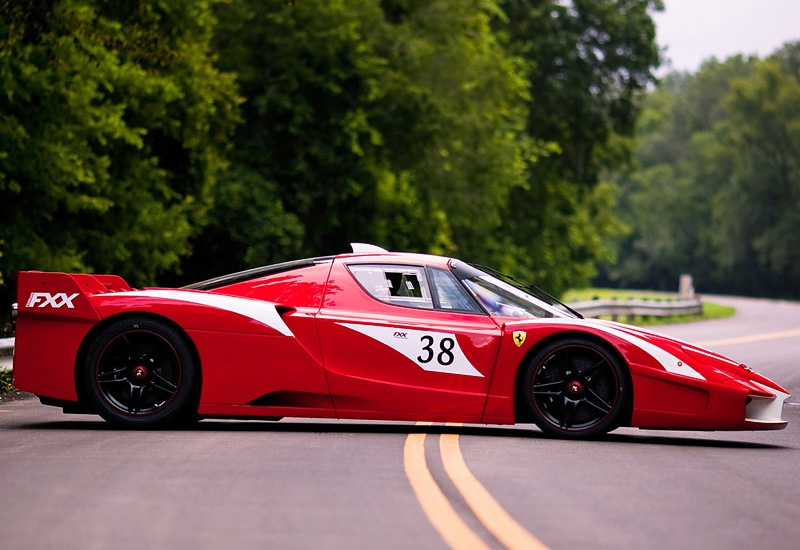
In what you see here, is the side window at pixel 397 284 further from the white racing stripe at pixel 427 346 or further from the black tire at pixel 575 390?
the black tire at pixel 575 390

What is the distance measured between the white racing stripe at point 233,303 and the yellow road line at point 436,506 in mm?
1700

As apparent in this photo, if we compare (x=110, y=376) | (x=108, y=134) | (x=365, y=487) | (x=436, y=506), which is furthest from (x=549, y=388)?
(x=108, y=134)

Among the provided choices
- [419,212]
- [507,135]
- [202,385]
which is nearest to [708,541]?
[202,385]

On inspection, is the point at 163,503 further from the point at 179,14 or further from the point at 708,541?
the point at 179,14

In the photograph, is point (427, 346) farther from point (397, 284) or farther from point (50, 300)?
point (50, 300)

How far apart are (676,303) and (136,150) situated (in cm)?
1842

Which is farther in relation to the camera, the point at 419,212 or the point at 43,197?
the point at 419,212

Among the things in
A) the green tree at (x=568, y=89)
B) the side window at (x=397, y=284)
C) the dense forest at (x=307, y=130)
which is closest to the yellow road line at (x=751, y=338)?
the dense forest at (x=307, y=130)

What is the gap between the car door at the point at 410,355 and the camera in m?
10.3

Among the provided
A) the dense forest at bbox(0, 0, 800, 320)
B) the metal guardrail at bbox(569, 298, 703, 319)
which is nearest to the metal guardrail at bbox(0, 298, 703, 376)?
the metal guardrail at bbox(569, 298, 703, 319)

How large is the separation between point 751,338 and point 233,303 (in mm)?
21082

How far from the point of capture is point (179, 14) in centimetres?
3053

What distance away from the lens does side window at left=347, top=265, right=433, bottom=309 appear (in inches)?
420

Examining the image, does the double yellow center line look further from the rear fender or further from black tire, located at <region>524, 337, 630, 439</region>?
the rear fender
